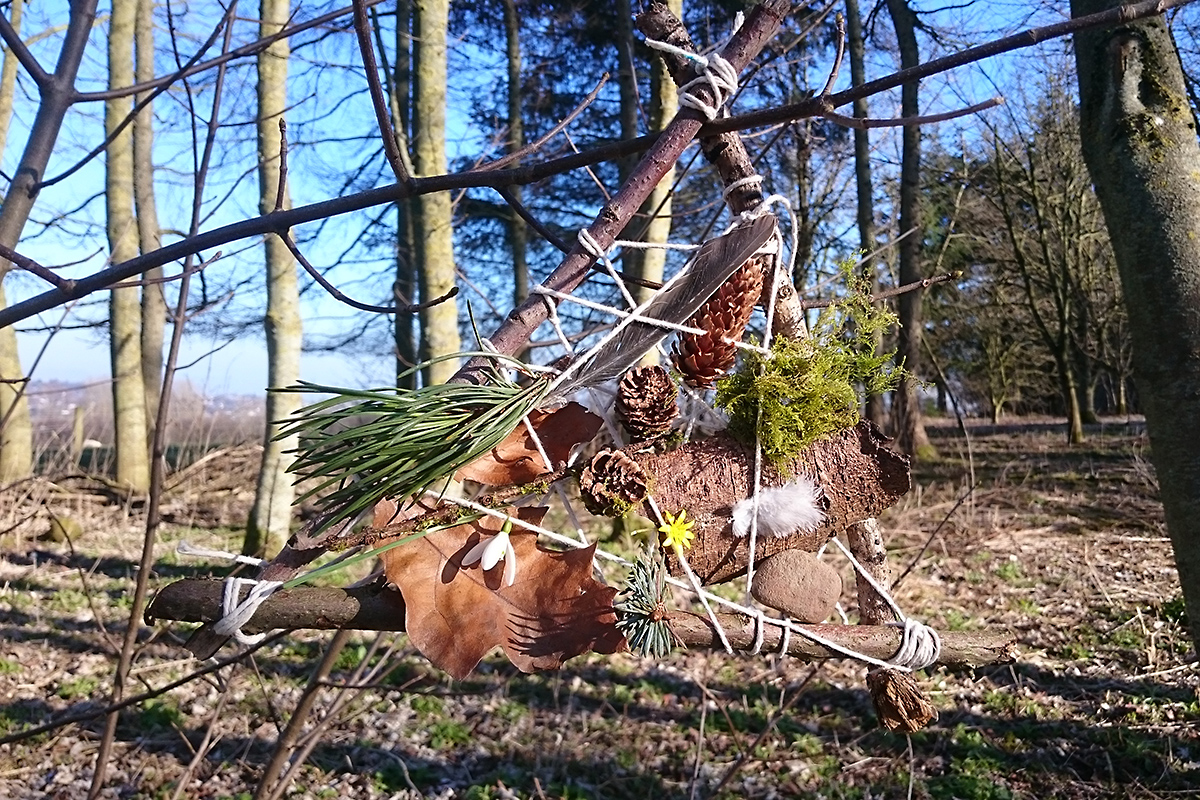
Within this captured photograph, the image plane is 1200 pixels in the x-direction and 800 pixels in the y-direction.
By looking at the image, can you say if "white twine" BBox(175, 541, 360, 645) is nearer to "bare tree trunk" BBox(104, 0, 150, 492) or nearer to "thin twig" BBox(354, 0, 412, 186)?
"thin twig" BBox(354, 0, 412, 186)

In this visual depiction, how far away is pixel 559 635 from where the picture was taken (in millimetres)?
757

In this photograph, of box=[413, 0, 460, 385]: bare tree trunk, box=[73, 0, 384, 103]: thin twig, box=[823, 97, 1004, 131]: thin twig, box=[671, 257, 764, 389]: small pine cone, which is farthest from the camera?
box=[413, 0, 460, 385]: bare tree trunk

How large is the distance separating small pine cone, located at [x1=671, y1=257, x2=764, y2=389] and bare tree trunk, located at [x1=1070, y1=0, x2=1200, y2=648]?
1.71m

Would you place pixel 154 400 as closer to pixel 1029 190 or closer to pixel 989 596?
pixel 989 596

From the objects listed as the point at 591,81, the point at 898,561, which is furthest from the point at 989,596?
the point at 591,81

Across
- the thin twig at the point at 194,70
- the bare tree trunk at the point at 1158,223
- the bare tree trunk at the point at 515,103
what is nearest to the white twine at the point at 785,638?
the thin twig at the point at 194,70

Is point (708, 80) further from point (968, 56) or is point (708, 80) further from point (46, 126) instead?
point (46, 126)

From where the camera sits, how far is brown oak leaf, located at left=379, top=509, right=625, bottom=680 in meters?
0.73

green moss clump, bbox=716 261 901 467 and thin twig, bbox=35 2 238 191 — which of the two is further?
thin twig, bbox=35 2 238 191

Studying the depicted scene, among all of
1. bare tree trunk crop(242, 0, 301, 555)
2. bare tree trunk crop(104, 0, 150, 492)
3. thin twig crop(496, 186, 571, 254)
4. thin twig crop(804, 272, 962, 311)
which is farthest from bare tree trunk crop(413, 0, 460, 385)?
bare tree trunk crop(104, 0, 150, 492)

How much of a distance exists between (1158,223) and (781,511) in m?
1.82

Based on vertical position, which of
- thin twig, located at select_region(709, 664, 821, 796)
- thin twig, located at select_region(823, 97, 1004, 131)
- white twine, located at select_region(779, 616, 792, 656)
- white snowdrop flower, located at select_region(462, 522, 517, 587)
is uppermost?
thin twig, located at select_region(823, 97, 1004, 131)

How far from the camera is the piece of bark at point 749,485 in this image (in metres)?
0.86

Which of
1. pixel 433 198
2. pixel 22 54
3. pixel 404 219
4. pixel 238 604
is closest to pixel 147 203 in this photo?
pixel 404 219
